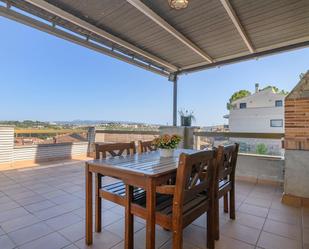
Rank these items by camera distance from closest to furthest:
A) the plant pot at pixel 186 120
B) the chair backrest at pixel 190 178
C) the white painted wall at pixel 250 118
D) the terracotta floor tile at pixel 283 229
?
the chair backrest at pixel 190 178
the terracotta floor tile at pixel 283 229
the plant pot at pixel 186 120
the white painted wall at pixel 250 118

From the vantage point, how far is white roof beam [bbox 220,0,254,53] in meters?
2.46

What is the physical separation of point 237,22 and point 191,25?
0.67m

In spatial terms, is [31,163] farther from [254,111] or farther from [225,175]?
[254,111]

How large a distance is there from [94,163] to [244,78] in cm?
847

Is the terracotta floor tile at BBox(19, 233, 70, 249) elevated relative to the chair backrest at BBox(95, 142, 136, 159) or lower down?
lower down

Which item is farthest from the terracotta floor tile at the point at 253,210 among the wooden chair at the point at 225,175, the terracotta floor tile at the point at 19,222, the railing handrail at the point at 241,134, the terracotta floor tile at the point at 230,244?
the terracotta floor tile at the point at 19,222

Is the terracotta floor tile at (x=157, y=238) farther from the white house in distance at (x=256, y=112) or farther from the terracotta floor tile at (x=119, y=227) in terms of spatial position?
the white house in distance at (x=256, y=112)

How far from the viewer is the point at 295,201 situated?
267cm

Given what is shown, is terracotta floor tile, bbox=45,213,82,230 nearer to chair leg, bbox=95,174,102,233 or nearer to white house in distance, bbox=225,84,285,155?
chair leg, bbox=95,174,102,233

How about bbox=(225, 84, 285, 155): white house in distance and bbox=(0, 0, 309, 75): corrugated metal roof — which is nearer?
bbox=(0, 0, 309, 75): corrugated metal roof

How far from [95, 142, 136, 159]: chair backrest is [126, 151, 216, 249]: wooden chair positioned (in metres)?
0.68

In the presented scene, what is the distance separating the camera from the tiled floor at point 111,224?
5.77 ft

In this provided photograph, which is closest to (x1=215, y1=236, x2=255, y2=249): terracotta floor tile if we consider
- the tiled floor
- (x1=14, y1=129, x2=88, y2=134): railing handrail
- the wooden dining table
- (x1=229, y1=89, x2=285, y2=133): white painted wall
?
the tiled floor

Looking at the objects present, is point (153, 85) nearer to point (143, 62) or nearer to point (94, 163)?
point (143, 62)
